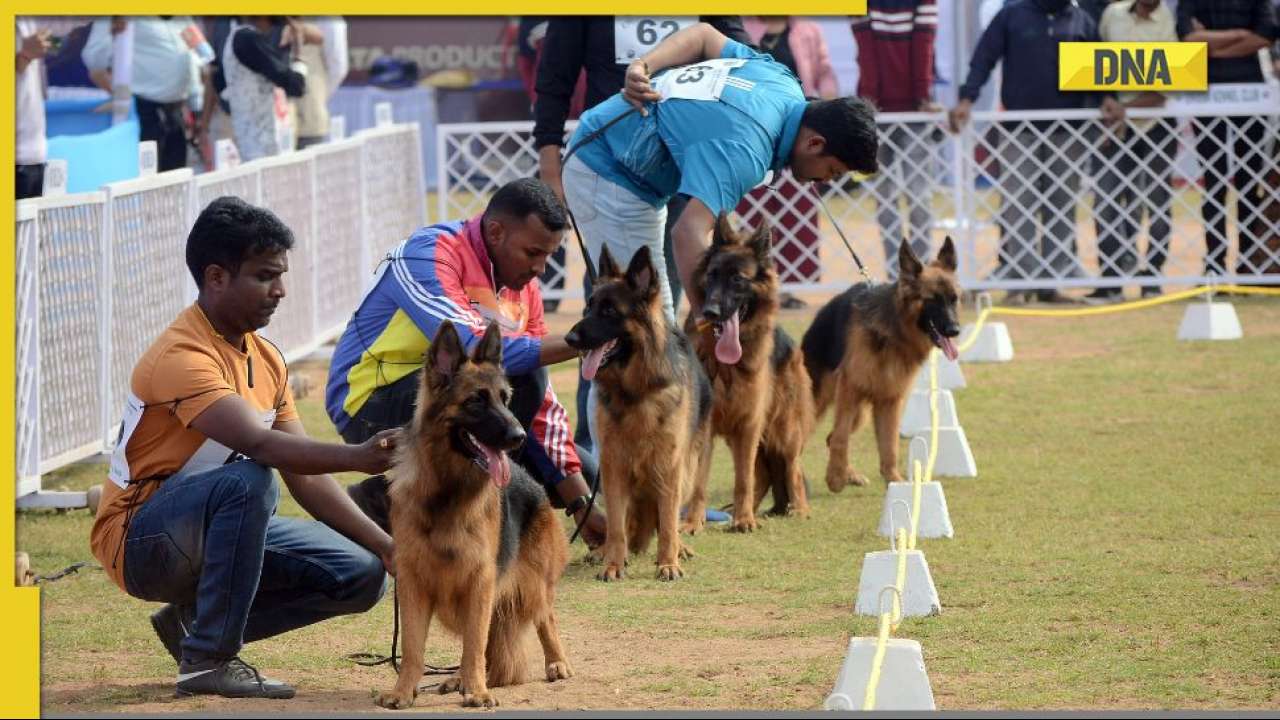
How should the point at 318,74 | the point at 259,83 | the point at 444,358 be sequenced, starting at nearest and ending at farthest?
1. the point at 444,358
2. the point at 259,83
3. the point at 318,74

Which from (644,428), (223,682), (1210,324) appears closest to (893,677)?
(223,682)

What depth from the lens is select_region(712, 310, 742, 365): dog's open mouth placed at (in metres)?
6.93

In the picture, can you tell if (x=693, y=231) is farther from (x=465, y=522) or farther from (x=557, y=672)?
(x=465, y=522)

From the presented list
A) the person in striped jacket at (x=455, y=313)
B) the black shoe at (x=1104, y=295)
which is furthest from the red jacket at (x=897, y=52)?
the person in striped jacket at (x=455, y=313)

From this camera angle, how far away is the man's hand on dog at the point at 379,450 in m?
4.48

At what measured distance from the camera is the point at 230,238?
15.4 feet

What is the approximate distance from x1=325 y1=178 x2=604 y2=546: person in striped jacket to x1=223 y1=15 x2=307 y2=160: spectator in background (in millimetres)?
7660

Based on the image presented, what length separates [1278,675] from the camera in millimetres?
4887

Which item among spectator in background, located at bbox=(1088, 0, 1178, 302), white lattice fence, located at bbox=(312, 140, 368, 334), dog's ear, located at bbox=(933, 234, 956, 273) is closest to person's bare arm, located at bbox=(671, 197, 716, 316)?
dog's ear, located at bbox=(933, 234, 956, 273)

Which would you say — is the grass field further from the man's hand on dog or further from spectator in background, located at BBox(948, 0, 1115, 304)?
spectator in background, located at BBox(948, 0, 1115, 304)

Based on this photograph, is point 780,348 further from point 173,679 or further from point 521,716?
point 521,716

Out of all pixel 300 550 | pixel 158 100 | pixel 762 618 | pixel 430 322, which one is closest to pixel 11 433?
pixel 300 550

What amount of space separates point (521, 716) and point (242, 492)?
1.26 meters

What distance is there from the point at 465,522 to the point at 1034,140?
1102 centimetres
